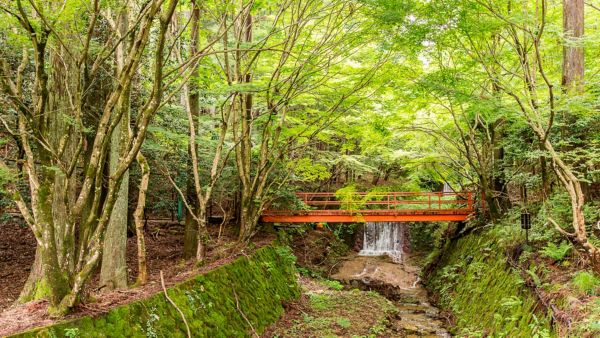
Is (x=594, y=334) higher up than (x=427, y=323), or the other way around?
(x=594, y=334)

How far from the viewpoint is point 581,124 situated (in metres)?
8.40

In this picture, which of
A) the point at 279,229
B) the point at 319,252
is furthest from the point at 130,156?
the point at 319,252

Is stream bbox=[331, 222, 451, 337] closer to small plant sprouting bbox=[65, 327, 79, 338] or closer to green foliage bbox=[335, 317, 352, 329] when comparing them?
green foliage bbox=[335, 317, 352, 329]

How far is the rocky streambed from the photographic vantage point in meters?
10.9

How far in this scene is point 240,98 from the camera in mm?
10008

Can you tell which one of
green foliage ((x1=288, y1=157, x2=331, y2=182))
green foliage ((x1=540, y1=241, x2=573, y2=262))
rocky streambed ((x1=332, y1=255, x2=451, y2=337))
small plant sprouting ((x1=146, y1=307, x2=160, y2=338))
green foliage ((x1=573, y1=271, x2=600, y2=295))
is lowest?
rocky streambed ((x1=332, y1=255, x2=451, y2=337))

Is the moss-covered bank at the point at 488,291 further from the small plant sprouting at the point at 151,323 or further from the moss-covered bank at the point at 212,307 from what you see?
the small plant sprouting at the point at 151,323

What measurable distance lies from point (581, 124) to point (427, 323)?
21.3 feet

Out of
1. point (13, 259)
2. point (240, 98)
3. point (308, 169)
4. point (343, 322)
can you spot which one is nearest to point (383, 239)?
point (308, 169)

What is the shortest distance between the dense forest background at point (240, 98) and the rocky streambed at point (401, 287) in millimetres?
3505

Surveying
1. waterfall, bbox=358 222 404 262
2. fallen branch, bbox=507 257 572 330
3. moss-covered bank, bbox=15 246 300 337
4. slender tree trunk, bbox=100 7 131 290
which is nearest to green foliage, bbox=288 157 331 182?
moss-covered bank, bbox=15 246 300 337

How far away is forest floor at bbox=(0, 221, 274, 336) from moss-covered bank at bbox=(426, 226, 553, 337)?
5.62 m

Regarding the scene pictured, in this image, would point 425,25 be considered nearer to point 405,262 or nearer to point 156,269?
point 156,269

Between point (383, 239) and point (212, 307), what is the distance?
18709 mm
